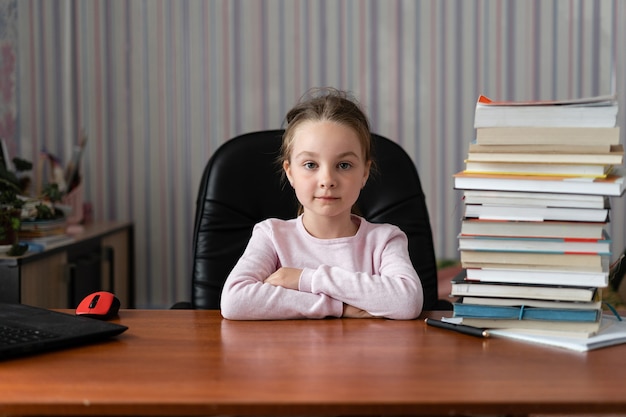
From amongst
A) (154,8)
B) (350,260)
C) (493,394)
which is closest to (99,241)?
(154,8)

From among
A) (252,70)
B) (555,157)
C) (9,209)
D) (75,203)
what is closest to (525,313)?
(555,157)

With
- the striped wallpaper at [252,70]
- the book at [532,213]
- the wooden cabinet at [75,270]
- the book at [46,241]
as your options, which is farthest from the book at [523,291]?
the striped wallpaper at [252,70]

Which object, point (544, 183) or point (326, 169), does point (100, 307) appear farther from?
point (544, 183)

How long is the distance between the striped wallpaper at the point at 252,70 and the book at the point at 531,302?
7.37ft

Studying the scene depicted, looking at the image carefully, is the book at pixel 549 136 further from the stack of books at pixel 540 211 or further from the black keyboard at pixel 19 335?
the black keyboard at pixel 19 335

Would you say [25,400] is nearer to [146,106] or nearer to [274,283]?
[274,283]

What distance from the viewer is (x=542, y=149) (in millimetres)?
1293

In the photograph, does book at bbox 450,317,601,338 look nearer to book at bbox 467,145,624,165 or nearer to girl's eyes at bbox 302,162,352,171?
book at bbox 467,145,624,165

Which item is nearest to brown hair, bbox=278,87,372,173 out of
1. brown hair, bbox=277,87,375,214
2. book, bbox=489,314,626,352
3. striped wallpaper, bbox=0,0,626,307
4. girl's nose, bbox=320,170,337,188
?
brown hair, bbox=277,87,375,214

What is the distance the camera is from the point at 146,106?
3564 mm

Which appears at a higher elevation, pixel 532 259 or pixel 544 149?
pixel 544 149

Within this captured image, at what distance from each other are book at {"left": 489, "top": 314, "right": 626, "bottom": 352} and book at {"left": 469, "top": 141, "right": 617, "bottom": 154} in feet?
0.91

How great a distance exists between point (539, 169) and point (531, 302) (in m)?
0.21

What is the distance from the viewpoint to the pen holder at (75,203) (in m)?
3.18
